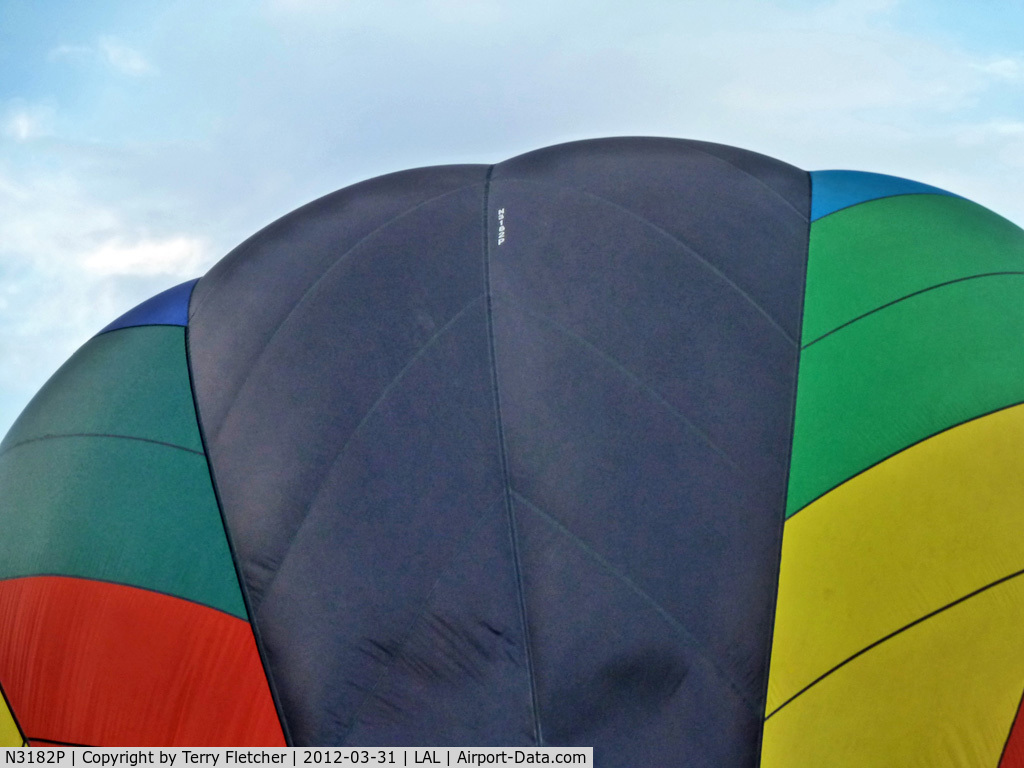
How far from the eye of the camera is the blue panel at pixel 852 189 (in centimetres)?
627

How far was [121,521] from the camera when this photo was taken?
5324 mm

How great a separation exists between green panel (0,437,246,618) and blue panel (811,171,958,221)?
402 centimetres

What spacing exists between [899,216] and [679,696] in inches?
132

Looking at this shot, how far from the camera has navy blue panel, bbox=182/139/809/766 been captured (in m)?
4.67

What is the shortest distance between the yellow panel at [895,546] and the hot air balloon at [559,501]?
2 centimetres


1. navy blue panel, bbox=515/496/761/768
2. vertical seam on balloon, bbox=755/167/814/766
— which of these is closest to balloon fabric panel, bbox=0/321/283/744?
navy blue panel, bbox=515/496/761/768

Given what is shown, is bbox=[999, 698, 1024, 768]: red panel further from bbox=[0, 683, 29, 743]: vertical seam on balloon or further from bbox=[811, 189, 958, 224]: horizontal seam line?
bbox=[0, 683, 29, 743]: vertical seam on balloon

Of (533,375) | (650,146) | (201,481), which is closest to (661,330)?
(533,375)

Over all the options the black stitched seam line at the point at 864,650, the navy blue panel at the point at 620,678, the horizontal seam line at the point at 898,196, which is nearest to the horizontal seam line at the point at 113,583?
the navy blue panel at the point at 620,678

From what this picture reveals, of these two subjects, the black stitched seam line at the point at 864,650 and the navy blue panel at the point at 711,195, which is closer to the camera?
the black stitched seam line at the point at 864,650

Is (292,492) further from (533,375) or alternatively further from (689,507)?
(689,507)

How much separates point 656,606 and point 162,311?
3.67 m

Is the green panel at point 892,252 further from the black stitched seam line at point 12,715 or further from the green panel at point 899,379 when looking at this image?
the black stitched seam line at point 12,715

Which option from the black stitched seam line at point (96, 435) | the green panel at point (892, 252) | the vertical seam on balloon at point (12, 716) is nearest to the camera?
the vertical seam on balloon at point (12, 716)
